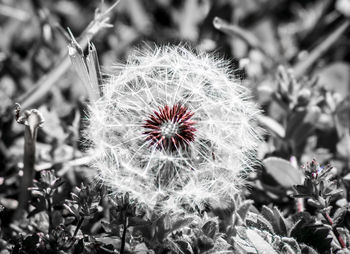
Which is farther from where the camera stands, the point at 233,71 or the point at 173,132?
the point at 233,71

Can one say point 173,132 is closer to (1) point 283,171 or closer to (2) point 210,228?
(2) point 210,228

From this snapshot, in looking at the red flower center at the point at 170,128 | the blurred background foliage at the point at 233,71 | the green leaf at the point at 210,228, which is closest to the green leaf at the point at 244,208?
the blurred background foliage at the point at 233,71

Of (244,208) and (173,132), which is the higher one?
(173,132)

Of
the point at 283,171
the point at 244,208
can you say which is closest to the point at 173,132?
the point at 244,208

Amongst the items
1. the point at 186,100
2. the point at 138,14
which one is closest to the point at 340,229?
the point at 186,100

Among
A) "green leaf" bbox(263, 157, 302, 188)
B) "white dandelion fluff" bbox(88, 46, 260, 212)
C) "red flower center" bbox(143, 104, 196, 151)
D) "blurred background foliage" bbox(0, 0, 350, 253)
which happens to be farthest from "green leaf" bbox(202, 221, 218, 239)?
"green leaf" bbox(263, 157, 302, 188)

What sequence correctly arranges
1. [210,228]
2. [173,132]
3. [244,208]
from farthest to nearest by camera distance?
1. [173,132]
2. [244,208]
3. [210,228]

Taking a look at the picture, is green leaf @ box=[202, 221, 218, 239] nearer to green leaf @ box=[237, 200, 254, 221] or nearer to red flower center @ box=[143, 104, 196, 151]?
green leaf @ box=[237, 200, 254, 221]

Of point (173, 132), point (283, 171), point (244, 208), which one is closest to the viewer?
point (244, 208)
